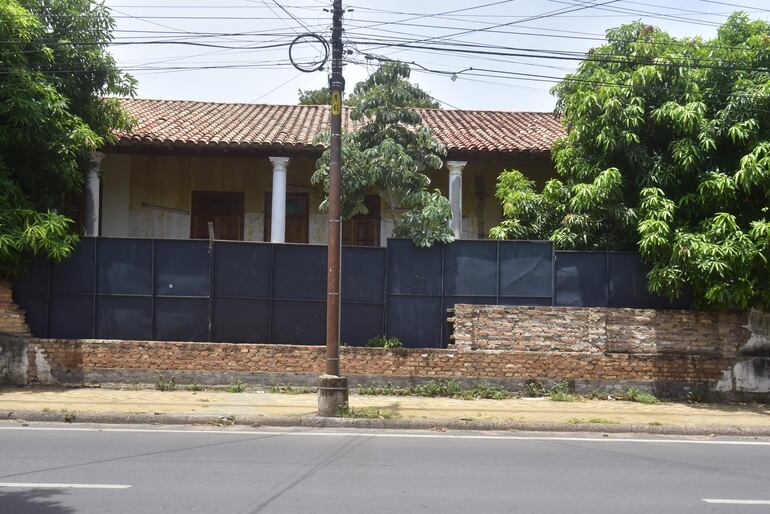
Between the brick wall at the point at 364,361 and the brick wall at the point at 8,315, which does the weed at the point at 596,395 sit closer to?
the brick wall at the point at 364,361

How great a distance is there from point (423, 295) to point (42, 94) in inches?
297

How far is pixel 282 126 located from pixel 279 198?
101 inches

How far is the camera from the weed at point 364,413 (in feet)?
33.7

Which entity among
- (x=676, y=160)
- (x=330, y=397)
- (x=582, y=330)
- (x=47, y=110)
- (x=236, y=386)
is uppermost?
(x=47, y=110)

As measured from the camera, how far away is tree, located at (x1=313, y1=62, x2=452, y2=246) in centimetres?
1248

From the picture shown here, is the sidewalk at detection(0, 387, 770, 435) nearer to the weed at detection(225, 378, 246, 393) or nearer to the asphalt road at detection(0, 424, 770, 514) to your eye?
the weed at detection(225, 378, 246, 393)

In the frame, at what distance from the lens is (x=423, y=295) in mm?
13070

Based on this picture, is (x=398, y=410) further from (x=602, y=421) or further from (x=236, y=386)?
(x=236, y=386)

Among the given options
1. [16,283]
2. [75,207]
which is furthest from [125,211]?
[16,283]

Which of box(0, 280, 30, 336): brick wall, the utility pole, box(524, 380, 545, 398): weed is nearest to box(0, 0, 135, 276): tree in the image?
box(0, 280, 30, 336): brick wall

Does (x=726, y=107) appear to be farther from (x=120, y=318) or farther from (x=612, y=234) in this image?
(x=120, y=318)

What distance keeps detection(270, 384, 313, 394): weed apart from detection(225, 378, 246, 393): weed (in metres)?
0.52

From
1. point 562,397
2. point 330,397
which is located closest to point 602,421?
point 562,397

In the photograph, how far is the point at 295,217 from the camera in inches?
693
